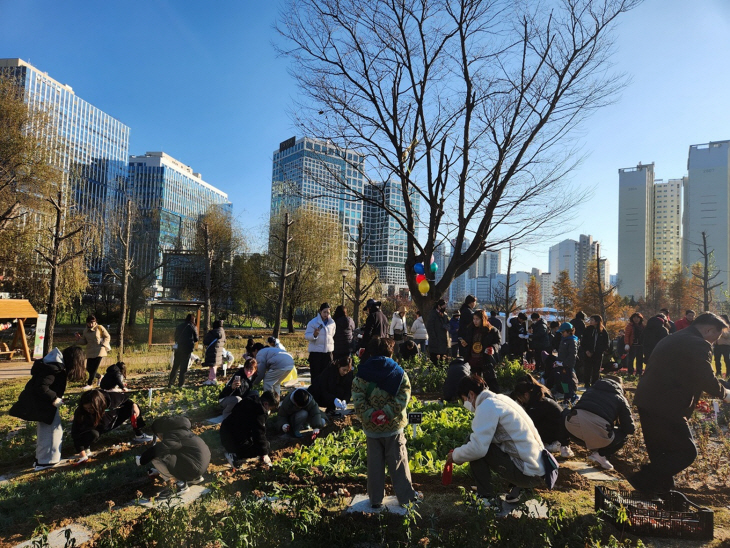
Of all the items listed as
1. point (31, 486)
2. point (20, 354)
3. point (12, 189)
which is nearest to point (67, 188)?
point (12, 189)

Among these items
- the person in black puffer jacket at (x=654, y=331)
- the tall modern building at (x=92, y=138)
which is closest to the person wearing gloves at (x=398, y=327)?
the person in black puffer jacket at (x=654, y=331)

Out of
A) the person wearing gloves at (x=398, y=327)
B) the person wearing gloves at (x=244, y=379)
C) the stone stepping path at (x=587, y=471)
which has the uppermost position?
the person wearing gloves at (x=398, y=327)

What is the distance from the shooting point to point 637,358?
12.5 meters

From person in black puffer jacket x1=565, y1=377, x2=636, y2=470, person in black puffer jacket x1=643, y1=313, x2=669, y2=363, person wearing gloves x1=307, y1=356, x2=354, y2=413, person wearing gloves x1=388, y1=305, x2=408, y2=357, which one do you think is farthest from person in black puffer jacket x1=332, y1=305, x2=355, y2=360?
person in black puffer jacket x1=643, y1=313, x2=669, y2=363

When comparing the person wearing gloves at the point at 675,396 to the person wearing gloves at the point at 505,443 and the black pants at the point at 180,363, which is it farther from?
the black pants at the point at 180,363

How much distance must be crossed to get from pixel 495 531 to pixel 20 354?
66.9 feet

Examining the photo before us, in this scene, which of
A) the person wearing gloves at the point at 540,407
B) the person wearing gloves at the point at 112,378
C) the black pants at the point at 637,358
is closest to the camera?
the person wearing gloves at the point at 540,407

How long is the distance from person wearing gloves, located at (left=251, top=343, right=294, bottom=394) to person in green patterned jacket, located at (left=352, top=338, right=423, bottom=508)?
3.83 m

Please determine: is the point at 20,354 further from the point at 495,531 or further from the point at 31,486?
the point at 495,531

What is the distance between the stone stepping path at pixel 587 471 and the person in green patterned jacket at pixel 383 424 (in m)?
2.46

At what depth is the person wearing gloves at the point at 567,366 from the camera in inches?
340

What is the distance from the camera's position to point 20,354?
17484mm

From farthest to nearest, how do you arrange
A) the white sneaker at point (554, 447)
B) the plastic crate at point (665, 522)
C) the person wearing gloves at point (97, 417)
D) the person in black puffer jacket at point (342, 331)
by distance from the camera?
the person in black puffer jacket at point (342, 331), the white sneaker at point (554, 447), the person wearing gloves at point (97, 417), the plastic crate at point (665, 522)

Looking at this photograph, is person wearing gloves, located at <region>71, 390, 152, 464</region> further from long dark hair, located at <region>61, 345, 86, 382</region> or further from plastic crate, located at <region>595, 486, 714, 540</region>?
plastic crate, located at <region>595, 486, 714, 540</region>
